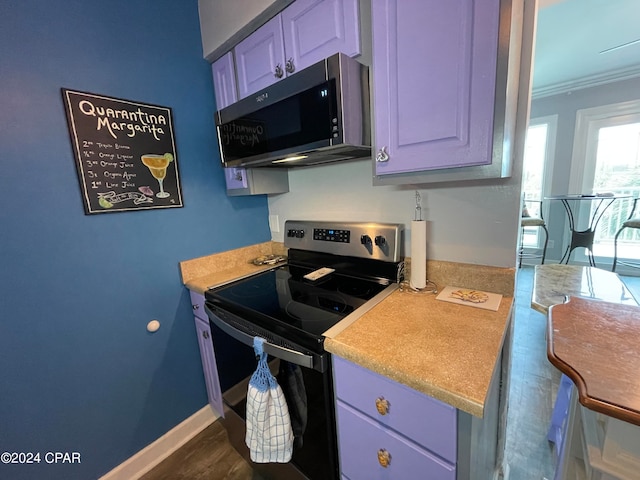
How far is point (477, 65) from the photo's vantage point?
2.41 feet

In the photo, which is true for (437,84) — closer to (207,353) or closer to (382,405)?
(382,405)

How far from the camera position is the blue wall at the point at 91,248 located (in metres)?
1.03

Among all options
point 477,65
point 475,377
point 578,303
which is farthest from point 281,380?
point 477,65

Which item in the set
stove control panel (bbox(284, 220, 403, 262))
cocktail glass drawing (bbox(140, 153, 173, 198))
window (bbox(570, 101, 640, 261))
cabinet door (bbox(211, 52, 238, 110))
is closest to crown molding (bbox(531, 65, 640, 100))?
window (bbox(570, 101, 640, 261))

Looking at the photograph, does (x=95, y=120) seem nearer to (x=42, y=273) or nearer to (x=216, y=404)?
(x=42, y=273)

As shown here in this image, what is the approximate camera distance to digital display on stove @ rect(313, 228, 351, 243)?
4.67ft

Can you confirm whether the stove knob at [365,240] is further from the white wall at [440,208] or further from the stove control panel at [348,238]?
the white wall at [440,208]

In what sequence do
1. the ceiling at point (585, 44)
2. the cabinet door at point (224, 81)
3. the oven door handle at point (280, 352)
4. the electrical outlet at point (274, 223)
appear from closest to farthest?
the oven door handle at point (280, 352) < the cabinet door at point (224, 81) < the electrical outlet at point (274, 223) < the ceiling at point (585, 44)

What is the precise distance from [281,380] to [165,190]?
110 centimetres

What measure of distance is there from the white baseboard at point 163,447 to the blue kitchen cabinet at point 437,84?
5.88ft

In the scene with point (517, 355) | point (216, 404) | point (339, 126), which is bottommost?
point (517, 355)

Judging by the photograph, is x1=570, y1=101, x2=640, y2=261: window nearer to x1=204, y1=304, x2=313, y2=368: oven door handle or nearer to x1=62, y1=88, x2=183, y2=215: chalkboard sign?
x1=204, y1=304, x2=313, y2=368: oven door handle

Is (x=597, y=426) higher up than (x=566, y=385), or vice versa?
(x=597, y=426)

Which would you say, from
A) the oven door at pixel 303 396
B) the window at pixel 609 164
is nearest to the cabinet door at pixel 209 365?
the oven door at pixel 303 396
